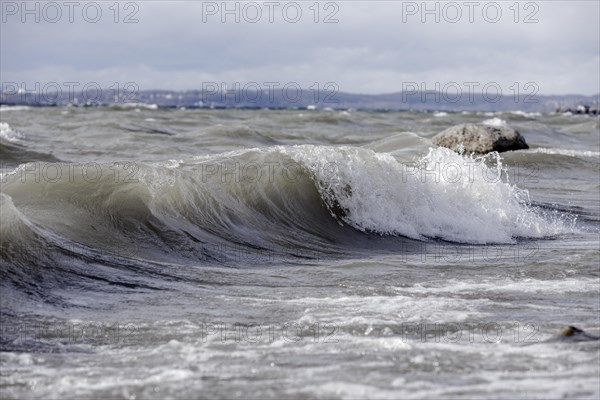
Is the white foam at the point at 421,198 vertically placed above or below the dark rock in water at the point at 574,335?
above

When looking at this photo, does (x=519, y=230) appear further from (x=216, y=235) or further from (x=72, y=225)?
(x=72, y=225)

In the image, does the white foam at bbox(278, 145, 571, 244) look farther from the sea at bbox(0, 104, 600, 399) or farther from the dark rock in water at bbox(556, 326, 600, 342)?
the dark rock in water at bbox(556, 326, 600, 342)

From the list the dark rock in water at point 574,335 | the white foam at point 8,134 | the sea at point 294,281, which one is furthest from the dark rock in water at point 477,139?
the dark rock in water at point 574,335

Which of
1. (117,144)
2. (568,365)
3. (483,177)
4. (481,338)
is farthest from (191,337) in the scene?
(117,144)

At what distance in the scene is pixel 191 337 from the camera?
537 cm

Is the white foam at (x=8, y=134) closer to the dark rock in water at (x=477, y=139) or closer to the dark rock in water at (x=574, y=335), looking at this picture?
the dark rock in water at (x=477, y=139)

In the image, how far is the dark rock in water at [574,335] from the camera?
5.32 meters

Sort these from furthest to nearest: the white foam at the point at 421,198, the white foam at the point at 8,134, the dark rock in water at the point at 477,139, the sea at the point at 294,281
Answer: the white foam at the point at 8,134, the dark rock in water at the point at 477,139, the white foam at the point at 421,198, the sea at the point at 294,281

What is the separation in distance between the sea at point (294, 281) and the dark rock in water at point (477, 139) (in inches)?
235

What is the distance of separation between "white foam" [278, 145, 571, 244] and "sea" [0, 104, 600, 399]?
0.10 ft

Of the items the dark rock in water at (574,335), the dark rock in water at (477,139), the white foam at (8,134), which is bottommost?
the dark rock in water at (574,335)

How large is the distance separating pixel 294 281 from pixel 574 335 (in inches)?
105

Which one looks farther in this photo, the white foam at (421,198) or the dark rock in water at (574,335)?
the white foam at (421,198)

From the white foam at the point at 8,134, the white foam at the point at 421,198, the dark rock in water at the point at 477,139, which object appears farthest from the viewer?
the white foam at the point at 8,134
